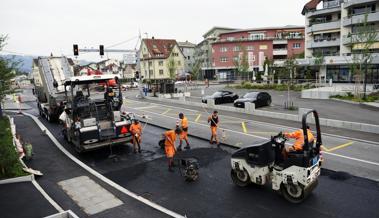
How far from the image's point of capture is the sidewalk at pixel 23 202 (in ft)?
25.6

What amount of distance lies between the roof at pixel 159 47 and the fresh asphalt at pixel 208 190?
63.3m

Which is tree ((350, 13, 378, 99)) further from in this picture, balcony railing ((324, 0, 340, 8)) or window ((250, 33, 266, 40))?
window ((250, 33, 266, 40))

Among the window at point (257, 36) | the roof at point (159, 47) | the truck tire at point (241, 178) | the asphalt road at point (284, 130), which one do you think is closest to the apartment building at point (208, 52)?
the roof at point (159, 47)

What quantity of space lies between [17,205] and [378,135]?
53.3 feet

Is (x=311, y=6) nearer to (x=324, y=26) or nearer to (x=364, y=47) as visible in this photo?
(x=324, y=26)

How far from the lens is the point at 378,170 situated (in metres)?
9.99

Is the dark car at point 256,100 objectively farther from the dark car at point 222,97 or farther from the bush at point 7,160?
the bush at point 7,160

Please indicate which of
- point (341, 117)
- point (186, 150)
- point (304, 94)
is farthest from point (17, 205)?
point (304, 94)

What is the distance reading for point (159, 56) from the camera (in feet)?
243

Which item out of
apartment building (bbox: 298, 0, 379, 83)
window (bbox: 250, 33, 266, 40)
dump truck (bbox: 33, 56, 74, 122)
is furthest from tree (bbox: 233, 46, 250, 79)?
dump truck (bbox: 33, 56, 74, 122)

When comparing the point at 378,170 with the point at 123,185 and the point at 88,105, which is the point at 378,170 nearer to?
the point at 123,185

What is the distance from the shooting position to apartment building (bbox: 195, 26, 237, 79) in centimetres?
7857

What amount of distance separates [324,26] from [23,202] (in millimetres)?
48524

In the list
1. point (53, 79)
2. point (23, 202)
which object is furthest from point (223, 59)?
point (23, 202)
